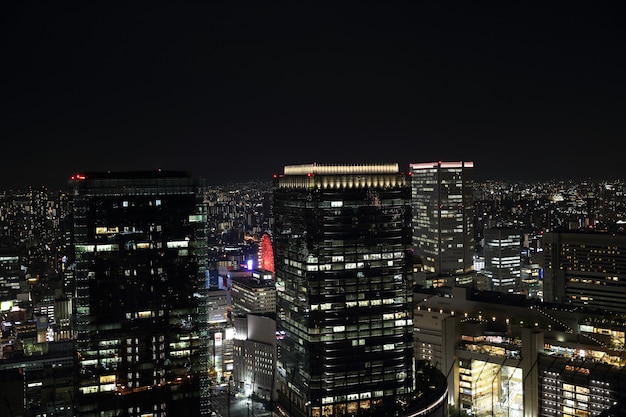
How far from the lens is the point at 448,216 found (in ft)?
177

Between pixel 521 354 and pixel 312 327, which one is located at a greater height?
pixel 312 327

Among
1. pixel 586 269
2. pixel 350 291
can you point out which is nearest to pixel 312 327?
pixel 350 291

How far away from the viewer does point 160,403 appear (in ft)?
70.6

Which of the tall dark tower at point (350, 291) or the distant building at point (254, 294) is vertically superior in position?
the tall dark tower at point (350, 291)

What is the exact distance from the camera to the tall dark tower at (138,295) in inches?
827

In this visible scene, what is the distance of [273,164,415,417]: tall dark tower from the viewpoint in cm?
2264

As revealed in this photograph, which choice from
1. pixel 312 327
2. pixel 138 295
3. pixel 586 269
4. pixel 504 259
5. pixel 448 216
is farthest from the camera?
pixel 448 216

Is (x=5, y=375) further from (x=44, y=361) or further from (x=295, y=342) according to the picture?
(x=295, y=342)

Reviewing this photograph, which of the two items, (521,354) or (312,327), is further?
(521,354)

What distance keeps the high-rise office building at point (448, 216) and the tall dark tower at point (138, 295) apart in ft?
113

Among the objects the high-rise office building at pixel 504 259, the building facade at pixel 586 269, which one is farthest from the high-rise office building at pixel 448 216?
the building facade at pixel 586 269

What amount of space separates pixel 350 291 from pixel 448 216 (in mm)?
32744

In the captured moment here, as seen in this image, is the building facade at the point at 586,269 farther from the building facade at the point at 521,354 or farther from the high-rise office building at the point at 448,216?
the high-rise office building at the point at 448,216

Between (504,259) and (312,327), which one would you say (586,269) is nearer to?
(504,259)
